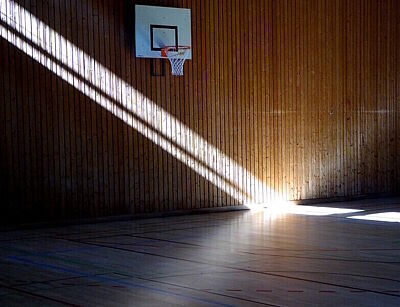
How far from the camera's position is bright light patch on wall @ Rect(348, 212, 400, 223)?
43.1ft

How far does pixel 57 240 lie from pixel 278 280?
4.75 metres

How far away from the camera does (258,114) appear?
51.0 ft

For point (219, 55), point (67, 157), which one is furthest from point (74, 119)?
point (219, 55)

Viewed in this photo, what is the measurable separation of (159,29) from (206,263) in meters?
6.57

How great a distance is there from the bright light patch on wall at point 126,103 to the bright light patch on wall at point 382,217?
2.61 meters

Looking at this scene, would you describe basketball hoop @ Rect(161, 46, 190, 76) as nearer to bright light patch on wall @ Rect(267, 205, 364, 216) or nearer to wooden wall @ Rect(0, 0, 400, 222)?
wooden wall @ Rect(0, 0, 400, 222)

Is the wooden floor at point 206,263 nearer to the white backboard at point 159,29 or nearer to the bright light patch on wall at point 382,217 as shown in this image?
the bright light patch on wall at point 382,217

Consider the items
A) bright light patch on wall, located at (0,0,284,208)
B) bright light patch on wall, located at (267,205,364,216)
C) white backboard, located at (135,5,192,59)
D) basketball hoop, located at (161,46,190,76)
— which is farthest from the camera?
bright light patch on wall, located at (267,205,364,216)

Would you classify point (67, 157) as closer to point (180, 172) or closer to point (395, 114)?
point (180, 172)

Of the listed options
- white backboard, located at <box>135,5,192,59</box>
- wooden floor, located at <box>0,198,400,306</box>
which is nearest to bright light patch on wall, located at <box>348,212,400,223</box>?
wooden floor, located at <box>0,198,400,306</box>

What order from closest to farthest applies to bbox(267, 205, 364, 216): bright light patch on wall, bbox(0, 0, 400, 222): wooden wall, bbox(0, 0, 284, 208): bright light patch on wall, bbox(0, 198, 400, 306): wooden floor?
bbox(0, 198, 400, 306): wooden floor, bbox(0, 0, 284, 208): bright light patch on wall, bbox(0, 0, 400, 222): wooden wall, bbox(267, 205, 364, 216): bright light patch on wall

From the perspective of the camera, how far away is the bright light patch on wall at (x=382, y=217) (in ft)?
43.1

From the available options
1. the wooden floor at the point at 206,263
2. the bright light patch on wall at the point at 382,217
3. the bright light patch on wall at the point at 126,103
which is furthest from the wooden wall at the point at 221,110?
the bright light patch on wall at the point at 382,217

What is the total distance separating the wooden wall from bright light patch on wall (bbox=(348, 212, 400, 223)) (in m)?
2.56
